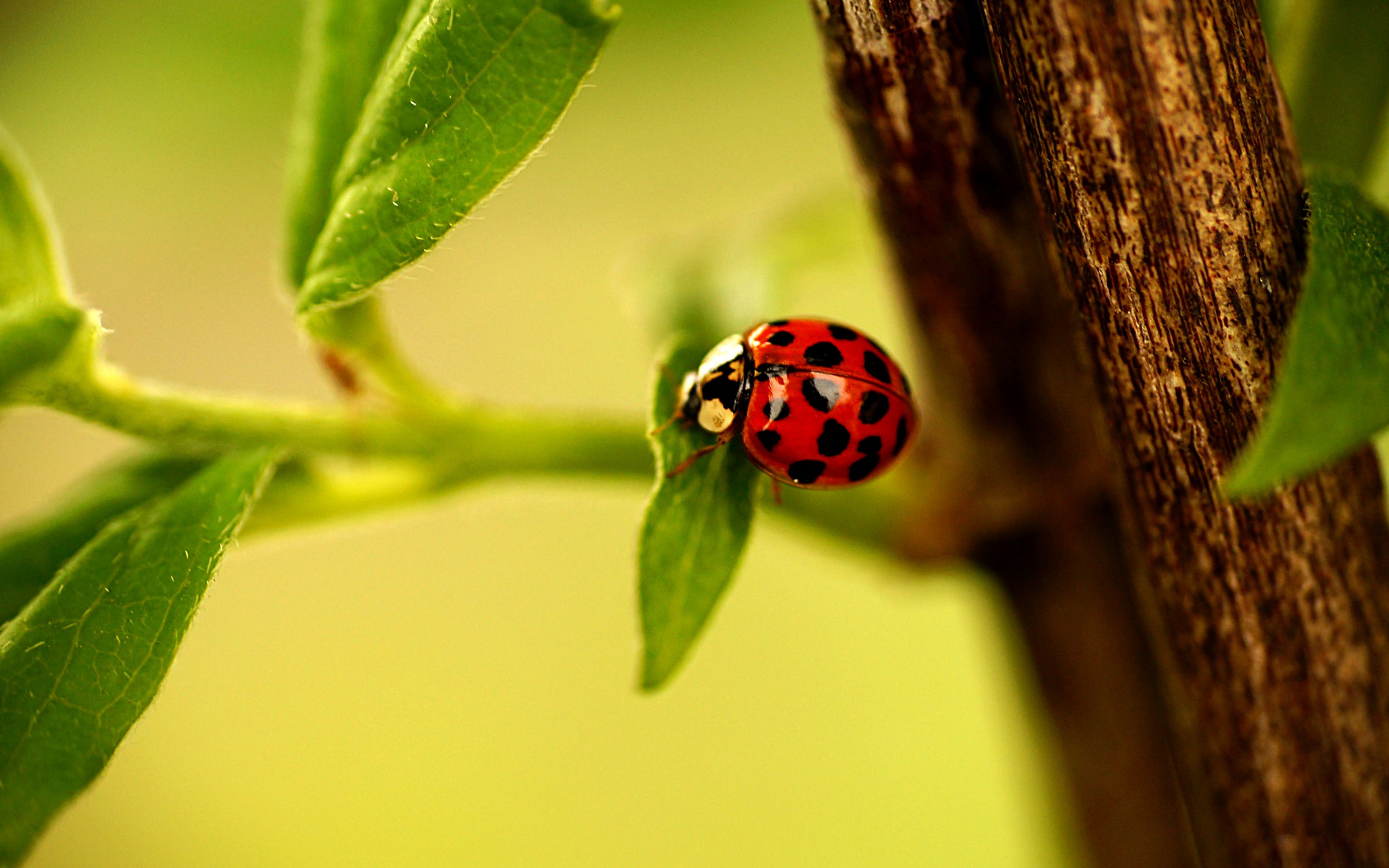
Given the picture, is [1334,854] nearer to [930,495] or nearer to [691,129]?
[930,495]

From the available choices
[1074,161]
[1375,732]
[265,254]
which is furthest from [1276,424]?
[265,254]

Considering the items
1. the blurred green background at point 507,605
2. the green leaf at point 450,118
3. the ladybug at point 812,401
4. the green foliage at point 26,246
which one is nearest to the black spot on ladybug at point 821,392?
the ladybug at point 812,401

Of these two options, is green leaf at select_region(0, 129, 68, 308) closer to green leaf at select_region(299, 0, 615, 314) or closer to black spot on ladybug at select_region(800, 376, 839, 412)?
green leaf at select_region(299, 0, 615, 314)

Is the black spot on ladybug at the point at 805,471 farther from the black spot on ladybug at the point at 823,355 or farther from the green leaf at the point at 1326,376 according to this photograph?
the green leaf at the point at 1326,376

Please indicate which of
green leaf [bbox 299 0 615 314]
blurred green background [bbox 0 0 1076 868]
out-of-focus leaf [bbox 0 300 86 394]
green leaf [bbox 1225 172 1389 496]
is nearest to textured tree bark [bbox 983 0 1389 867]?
green leaf [bbox 1225 172 1389 496]

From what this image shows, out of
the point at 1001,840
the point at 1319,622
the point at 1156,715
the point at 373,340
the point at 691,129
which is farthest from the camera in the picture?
the point at 691,129

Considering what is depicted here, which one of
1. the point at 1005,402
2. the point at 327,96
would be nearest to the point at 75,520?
the point at 327,96
